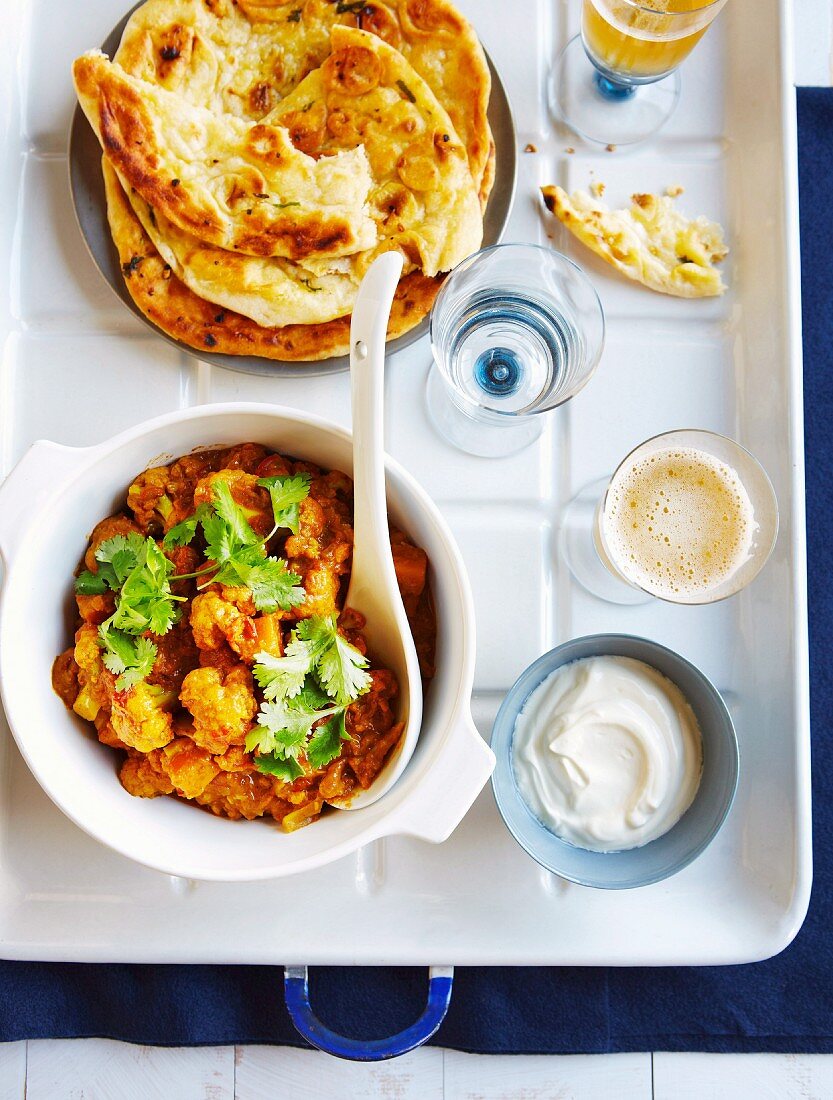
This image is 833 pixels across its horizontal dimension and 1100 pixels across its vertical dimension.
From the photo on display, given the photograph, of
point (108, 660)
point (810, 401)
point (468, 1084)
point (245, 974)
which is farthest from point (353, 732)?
point (810, 401)

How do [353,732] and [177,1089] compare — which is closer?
[353,732]

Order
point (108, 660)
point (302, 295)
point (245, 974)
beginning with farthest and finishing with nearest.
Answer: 1. point (245, 974)
2. point (302, 295)
3. point (108, 660)

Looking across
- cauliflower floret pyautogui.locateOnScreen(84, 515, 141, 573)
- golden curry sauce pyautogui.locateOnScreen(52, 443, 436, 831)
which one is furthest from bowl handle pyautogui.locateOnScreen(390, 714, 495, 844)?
cauliflower floret pyautogui.locateOnScreen(84, 515, 141, 573)

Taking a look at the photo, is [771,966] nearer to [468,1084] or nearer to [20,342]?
[468,1084]

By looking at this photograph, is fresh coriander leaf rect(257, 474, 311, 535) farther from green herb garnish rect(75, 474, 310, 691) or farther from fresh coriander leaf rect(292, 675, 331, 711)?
fresh coriander leaf rect(292, 675, 331, 711)

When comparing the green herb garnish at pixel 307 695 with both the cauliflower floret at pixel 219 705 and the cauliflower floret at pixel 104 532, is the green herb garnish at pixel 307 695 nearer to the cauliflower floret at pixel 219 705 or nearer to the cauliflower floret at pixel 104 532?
the cauliflower floret at pixel 219 705

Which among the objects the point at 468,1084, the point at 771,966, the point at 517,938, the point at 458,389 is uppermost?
the point at 458,389
